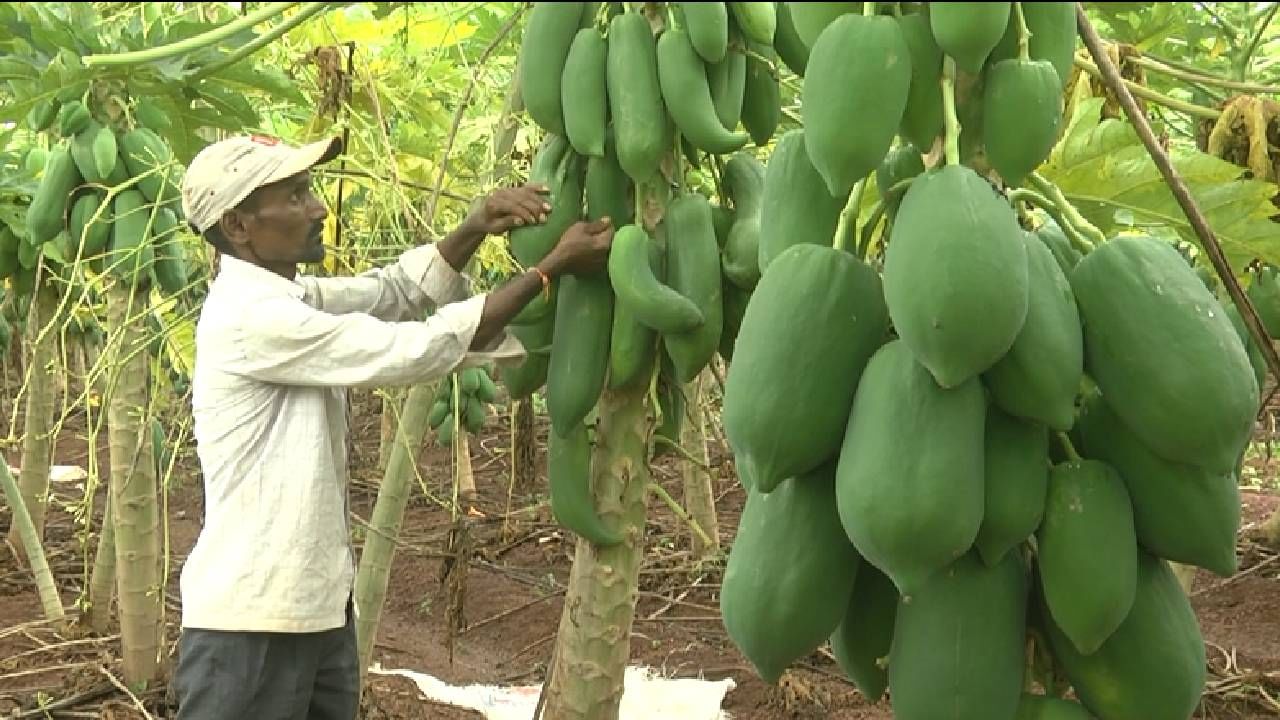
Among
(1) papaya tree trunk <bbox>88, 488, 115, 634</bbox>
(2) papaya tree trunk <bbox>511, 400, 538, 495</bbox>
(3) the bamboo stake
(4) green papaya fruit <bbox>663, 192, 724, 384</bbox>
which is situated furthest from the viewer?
(2) papaya tree trunk <bbox>511, 400, 538, 495</bbox>

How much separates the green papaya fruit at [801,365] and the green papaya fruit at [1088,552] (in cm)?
17

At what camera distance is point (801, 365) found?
100 cm

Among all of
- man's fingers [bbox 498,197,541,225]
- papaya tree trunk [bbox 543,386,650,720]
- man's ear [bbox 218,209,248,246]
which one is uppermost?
man's fingers [bbox 498,197,541,225]

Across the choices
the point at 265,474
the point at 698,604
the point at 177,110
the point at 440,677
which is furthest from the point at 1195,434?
the point at 698,604

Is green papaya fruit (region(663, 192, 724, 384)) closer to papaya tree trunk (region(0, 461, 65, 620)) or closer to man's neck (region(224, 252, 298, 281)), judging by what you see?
man's neck (region(224, 252, 298, 281))

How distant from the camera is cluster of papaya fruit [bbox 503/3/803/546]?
165 centimetres

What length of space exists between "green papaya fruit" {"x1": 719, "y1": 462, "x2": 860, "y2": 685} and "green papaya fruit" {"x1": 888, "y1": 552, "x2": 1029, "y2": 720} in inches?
2.4

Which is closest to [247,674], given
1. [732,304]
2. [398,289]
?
[398,289]

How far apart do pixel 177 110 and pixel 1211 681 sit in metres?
2.98

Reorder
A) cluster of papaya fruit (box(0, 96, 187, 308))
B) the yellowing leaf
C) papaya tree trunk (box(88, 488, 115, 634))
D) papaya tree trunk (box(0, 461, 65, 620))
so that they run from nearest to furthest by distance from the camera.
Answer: cluster of papaya fruit (box(0, 96, 187, 308)) < papaya tree trunk (box(88, 488, 115, 634)) < papaya tree trunk (box(0, 461, 65, 620)) < the yellowing leaf

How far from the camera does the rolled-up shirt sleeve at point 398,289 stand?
7.86 feet

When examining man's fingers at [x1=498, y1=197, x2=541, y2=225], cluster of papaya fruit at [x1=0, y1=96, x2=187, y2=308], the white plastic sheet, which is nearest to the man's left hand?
man's fingers at [x1=498, y1=197, x2=541, y2=225]

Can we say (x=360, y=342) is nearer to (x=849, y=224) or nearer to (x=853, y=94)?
(x=849, y=224)

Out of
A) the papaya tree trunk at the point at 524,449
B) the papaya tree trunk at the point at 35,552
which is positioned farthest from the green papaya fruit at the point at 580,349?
the papaya tree trunk at the point at 524,449
